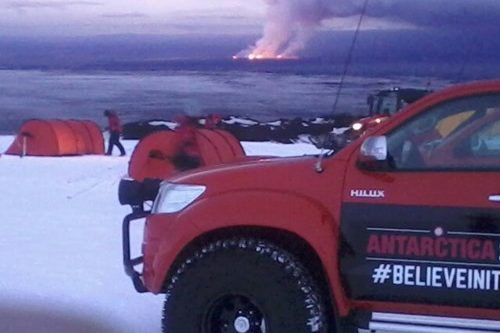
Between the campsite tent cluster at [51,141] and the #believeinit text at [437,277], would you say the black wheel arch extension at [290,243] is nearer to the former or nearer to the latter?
the #believeinit text at [437,277]

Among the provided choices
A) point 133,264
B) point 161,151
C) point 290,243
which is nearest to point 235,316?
point 290,243

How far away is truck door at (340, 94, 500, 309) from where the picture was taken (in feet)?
19.6

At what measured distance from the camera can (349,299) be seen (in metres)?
6.22

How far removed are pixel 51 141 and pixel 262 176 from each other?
13989 mm

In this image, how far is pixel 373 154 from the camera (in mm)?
6051

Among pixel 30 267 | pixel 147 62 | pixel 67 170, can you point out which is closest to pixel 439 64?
pixel 30 267

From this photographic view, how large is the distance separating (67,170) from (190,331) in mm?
11077

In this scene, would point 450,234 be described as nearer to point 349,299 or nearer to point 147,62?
point 349,299

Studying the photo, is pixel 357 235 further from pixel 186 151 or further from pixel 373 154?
pixel 186 151

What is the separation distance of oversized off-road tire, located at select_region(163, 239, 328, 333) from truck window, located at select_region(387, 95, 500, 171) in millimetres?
790

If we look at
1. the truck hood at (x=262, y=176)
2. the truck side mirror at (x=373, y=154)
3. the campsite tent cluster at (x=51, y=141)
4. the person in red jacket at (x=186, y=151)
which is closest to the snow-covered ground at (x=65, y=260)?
the person in red jacket at (x=186, y=151)

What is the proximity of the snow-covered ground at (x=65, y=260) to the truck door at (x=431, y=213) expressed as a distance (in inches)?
70.9

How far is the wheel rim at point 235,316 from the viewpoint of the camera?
6328mm

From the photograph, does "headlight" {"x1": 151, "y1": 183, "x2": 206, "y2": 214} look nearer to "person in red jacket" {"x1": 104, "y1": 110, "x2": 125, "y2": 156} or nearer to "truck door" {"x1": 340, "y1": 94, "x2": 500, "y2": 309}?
"truck door" {"x1": 340, "y1": 94, "x2": 500, "y2": 309}
